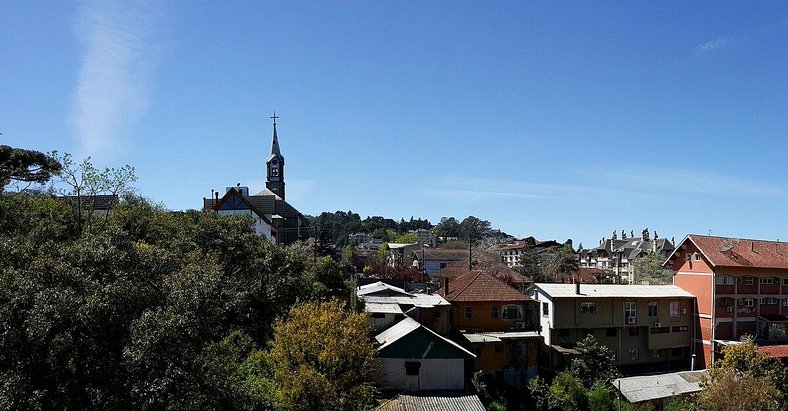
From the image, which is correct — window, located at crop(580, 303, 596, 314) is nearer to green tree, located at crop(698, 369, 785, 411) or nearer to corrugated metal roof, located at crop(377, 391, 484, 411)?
green tree, located at crop(698, 369, 785, 411)

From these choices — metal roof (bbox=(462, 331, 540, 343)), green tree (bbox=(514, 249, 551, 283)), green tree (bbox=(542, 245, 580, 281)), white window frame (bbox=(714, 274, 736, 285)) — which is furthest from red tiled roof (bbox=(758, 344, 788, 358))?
green tree (bbox=(514, 249, 551, 283))

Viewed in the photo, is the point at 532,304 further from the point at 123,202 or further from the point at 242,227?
the point at 123,202

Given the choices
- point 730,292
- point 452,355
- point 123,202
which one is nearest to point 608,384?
point 452,355

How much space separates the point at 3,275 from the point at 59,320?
6.16ft

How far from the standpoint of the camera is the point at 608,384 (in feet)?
103

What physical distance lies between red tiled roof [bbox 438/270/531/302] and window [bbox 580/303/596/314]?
346 cm

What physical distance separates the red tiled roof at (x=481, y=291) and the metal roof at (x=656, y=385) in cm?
757

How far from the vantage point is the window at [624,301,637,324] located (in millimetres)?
37719

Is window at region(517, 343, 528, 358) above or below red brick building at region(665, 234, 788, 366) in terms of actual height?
below

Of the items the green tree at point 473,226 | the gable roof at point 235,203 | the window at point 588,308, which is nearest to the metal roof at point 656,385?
the window at point 588,308

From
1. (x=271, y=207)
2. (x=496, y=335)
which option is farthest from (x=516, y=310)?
(x=271, y=207)

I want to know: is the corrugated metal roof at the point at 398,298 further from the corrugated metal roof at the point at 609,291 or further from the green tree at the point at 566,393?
the green tree at the point at 566,393

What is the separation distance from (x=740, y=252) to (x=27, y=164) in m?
45.2

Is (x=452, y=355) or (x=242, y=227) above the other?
(x=242, y=227)
